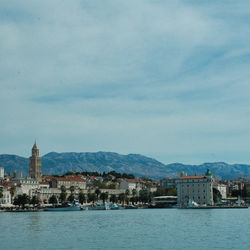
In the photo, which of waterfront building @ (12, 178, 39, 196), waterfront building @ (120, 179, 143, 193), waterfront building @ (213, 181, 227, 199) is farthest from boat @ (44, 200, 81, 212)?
waterfront building @ (213, 181, 227, 199)

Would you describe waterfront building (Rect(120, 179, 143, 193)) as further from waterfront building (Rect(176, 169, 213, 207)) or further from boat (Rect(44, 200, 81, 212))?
boat (Rect(44, 200, 81, 212))

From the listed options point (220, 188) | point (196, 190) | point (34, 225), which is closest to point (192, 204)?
point (196, 190)

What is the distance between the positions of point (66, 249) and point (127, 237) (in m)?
8.74

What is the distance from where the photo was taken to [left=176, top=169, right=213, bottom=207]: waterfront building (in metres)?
132

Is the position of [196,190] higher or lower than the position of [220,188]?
lower

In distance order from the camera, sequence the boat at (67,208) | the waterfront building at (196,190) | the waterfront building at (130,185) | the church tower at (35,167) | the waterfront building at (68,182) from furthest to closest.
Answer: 1. the waterfront building at (130,185)
2. the church tower at (35,167)
3. the waterfront building at (68,182)
4. the waterfront building at (196,190)
5. the boat at (67,208)

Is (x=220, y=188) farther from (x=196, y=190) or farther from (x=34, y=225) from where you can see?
(x=34, y=225)

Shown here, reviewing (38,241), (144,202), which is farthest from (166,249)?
(144,202)

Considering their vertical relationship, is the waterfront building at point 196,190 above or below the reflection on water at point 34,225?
above

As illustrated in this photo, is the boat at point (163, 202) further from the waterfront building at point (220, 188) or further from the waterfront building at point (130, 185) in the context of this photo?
the waterfront building at point (220, 188)

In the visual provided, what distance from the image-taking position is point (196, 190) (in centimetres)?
13400

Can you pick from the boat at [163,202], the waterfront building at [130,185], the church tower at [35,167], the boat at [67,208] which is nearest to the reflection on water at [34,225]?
the boat at [67,208]

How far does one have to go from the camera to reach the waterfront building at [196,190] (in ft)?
433

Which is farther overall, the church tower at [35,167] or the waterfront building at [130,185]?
the waterfront building at [130,185]
